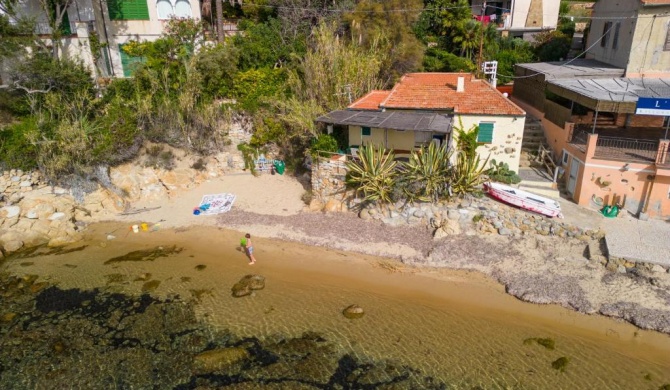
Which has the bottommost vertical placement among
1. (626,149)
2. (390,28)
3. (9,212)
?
(9,212)

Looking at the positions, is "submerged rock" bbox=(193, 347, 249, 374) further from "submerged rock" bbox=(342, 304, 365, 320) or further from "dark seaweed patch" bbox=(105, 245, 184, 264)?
"dark seaweed patch" bbox=(105, 245, 184, 264)

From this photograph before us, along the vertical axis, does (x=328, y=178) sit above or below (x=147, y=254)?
above

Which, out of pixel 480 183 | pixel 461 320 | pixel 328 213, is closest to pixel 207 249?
pixel 328 213

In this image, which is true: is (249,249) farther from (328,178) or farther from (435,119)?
(435,119)

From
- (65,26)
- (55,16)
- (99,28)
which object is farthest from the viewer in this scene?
(99,28)

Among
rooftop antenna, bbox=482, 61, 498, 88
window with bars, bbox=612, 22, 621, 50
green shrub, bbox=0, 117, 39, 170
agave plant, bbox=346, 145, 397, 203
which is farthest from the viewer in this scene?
rooftop antenna, bbox=482, 61, 498, 88

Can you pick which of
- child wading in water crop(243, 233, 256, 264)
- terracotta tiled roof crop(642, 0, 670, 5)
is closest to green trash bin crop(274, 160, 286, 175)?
child wading in water crop(243, 233, 256, 264)

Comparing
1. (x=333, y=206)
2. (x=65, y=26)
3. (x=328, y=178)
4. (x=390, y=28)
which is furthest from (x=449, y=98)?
(x=65, y=26)

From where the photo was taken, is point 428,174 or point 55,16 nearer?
point 428,174
